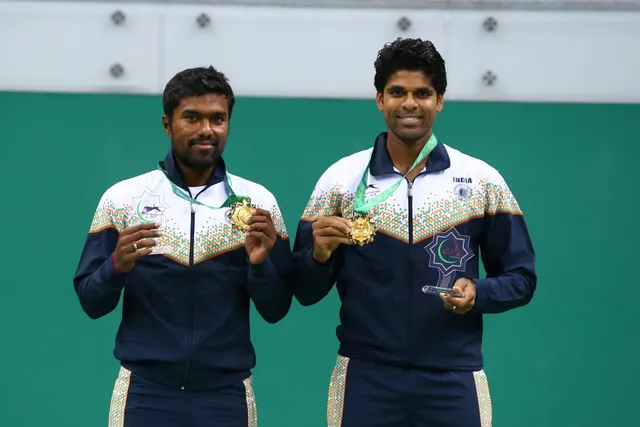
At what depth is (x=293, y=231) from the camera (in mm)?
4289

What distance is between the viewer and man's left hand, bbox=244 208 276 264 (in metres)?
2.87

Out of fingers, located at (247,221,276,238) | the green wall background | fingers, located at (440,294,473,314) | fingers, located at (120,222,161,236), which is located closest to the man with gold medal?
fingers, located at (440,294,473,314)

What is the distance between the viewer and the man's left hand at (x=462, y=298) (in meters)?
2.81

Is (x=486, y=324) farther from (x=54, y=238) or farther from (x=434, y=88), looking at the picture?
(x=54, y=238)

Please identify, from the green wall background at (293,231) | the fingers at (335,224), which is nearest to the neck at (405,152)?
the fingers at (335,224)

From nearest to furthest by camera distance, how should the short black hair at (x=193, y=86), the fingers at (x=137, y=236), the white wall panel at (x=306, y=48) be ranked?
the fingers at (x=137, y=236) < the short black hair at (x=193, y=86) < the white wall panel at (x=306, y=48)

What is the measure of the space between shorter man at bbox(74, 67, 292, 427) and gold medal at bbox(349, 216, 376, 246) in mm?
240

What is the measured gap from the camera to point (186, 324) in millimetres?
2959

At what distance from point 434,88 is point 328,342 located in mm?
1649

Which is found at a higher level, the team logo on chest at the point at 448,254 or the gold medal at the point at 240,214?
the gold medal at the point at 240,214

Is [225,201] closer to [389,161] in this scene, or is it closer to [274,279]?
[274,279]

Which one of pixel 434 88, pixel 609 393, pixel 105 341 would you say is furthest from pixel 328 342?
pixel 434 88

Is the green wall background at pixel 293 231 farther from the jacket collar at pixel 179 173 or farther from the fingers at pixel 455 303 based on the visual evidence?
the fingers at pixel 455 303

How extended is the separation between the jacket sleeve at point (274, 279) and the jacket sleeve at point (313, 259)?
42 mm
